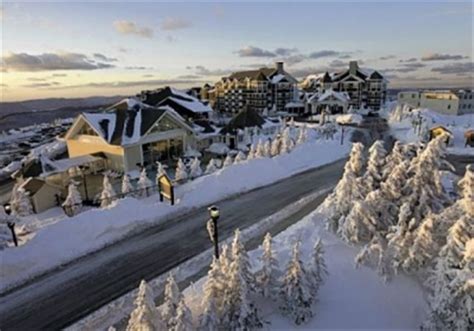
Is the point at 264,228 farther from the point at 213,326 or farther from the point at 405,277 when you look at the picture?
the point at 213,326

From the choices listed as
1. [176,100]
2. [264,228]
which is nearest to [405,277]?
[264,228]

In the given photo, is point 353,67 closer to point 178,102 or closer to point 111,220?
point 178,102

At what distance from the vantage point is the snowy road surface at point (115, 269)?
32.8ft

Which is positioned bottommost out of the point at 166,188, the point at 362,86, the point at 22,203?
the point at 22,203

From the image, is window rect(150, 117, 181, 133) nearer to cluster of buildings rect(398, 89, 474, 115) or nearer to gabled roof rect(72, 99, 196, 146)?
gabled roof rect(72, 99, 196, 146)

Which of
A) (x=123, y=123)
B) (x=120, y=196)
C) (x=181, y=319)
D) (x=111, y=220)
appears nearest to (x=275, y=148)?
(x=120, y=196)

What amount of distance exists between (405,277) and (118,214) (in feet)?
36.8

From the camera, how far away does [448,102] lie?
7806 centimetres

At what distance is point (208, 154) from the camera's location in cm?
4144

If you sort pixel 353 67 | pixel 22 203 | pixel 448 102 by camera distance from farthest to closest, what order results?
pixel 353 67 < pixel 448 102 < pixel 22 203

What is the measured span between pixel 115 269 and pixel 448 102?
280 ft

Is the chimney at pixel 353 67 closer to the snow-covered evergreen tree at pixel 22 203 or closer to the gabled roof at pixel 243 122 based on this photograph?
the gabled roof at pixel 243 122

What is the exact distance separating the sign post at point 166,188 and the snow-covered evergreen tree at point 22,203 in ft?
38.2

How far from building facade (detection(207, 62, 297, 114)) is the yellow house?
140ft
